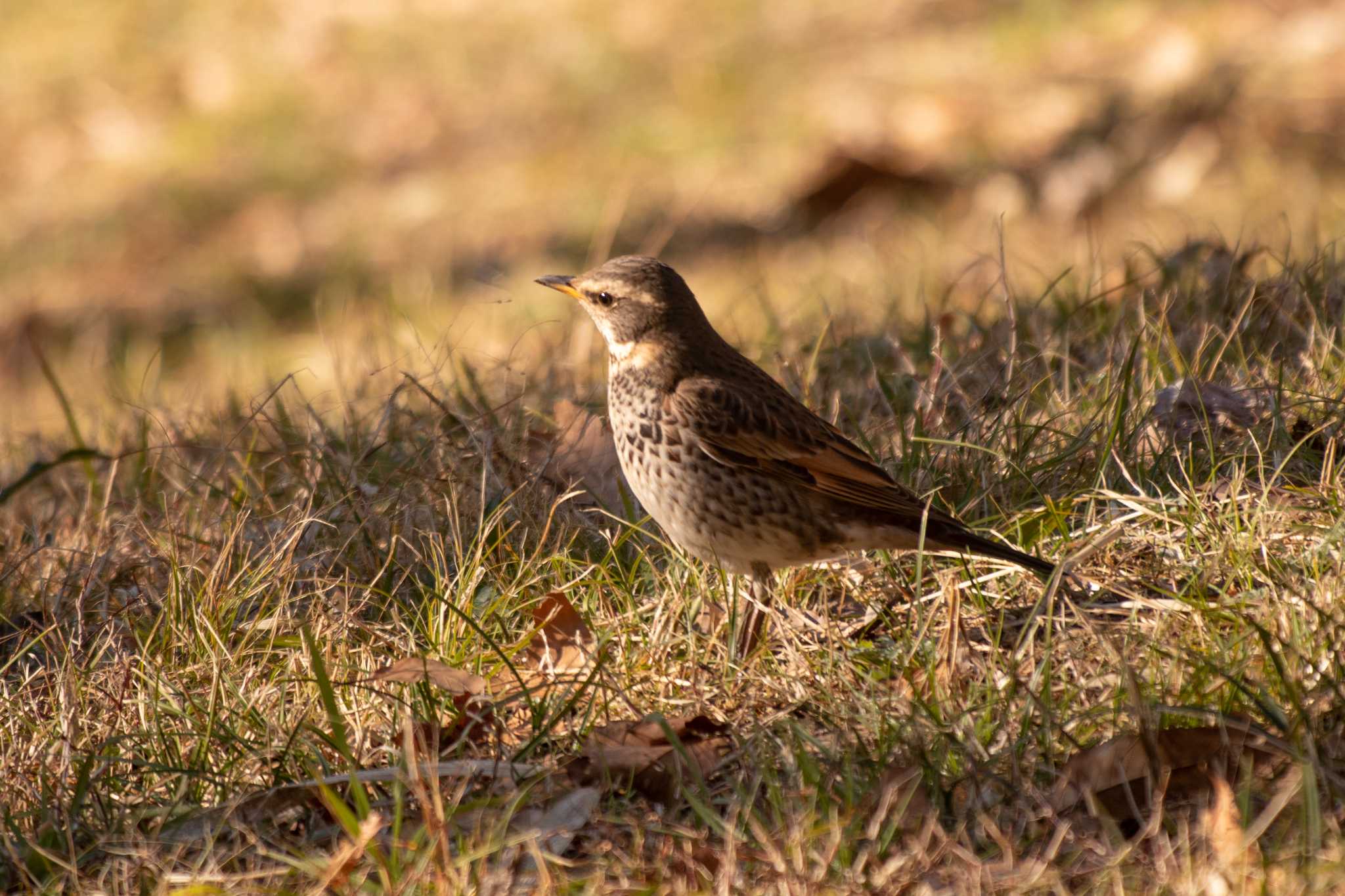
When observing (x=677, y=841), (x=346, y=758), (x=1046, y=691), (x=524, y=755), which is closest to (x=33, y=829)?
(x=346, y=758)

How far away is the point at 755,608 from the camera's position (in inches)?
144

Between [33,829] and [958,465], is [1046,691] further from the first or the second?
[33,829]

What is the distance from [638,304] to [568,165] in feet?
23.1

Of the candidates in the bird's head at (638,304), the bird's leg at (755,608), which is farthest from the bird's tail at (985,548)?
the bird's head at (638,304)

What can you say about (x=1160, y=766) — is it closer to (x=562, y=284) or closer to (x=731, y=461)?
(x=731, y=461)

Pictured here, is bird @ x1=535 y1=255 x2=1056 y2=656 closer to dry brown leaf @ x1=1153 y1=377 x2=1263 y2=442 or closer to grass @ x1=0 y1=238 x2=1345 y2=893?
Answer: grass @ x1=0 y1=238 x2=1345 y2=893

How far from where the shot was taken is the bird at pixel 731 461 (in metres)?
3.88

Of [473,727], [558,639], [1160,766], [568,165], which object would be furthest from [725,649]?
[568,165]

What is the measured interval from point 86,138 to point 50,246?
200 cm

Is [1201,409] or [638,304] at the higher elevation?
[638,304]

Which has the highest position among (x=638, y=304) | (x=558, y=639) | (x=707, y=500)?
(x=638, y=304)

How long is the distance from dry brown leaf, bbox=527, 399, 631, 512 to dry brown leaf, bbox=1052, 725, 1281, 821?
79.5 inches

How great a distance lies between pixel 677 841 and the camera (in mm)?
2859

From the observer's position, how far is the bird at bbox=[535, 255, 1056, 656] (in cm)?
388
